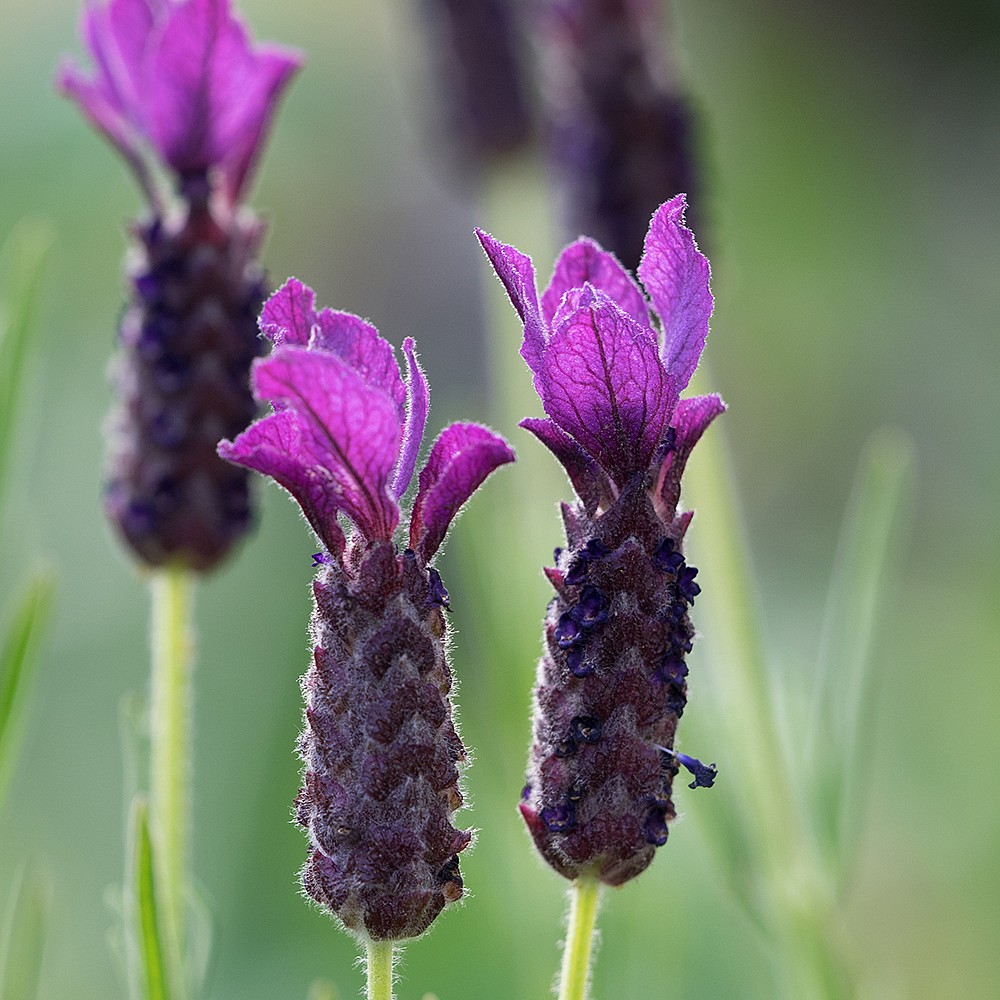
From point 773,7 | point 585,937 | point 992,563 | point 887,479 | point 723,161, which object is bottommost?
point 585,937

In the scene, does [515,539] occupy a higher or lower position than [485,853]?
higher

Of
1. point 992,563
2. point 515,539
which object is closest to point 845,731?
point 515,539

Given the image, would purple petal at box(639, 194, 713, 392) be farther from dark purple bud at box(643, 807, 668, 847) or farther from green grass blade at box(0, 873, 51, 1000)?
green grass blade at box(0, 873, 51, 1000)

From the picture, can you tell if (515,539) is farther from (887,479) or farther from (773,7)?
(773,7)

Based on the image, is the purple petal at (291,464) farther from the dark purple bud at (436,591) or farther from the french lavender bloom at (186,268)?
the french lavender bloom at (186,268)

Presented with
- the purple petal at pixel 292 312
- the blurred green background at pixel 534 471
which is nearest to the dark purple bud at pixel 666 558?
the purple petal at pixel 292 312

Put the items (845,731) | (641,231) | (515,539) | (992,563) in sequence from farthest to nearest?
(992,563)
(515,539)
(641,231)
(845,731)

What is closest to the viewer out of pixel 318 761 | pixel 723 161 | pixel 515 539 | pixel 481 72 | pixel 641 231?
pixel 318 761

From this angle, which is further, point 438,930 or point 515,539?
point 438,930
